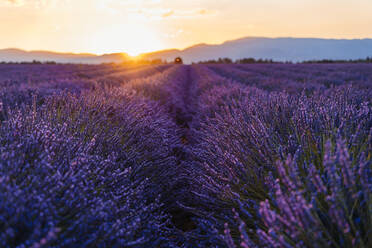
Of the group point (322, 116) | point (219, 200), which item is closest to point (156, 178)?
point (219, 200)

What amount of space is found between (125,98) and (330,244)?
134 inches

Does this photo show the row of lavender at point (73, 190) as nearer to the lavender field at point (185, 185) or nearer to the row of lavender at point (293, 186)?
the lavender field at point (185, 185)

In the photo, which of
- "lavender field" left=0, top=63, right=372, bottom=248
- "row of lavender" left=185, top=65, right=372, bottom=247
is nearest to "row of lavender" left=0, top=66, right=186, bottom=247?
"lavender field" left=0, top=63, right=372, bottom=248

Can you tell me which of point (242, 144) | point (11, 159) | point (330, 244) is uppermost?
point (11, 159)

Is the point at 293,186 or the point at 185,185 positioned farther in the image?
the point at 185,185

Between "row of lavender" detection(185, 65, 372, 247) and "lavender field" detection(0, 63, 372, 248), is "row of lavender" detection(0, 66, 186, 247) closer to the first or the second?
"lavender field" detection(0, 63, 372, 248)

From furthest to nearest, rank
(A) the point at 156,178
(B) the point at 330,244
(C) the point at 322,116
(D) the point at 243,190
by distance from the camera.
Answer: (A) the point at 156,178, (C) the point at 322,116, (D) the point at 243,190, (B) the point at 330,244

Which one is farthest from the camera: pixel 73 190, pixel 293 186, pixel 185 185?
pixel 185 185

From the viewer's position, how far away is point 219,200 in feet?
6.79

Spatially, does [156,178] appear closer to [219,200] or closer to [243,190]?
[219,200]

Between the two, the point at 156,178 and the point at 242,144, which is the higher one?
the point at 242,144

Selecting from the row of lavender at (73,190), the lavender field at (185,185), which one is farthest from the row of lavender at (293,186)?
the row of lavender at (73,190)

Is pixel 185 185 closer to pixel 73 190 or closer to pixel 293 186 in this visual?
pixel 73 190

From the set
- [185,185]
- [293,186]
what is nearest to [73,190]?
[293,186]
